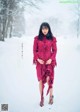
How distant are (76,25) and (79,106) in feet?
2.42

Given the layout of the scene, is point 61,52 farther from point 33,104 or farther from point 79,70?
point 33,104

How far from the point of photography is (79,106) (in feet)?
10.2

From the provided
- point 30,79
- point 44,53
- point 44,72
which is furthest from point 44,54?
point 30,79

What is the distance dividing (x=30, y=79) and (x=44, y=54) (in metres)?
0.27

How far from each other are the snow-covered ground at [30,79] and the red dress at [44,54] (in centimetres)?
4

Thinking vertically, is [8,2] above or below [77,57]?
above

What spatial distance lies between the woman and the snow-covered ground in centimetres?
5

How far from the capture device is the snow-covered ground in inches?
121

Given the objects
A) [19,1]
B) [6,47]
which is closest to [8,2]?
[19,1]

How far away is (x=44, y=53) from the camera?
9.99ft

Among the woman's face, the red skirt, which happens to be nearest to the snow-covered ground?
the red skirt

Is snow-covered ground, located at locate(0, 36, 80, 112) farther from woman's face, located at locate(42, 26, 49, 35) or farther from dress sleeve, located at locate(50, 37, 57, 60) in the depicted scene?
woman's face, located at locate(42, 26, 49, 35)

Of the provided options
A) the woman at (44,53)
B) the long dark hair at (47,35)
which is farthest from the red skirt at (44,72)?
the long dark hair at (47,35)

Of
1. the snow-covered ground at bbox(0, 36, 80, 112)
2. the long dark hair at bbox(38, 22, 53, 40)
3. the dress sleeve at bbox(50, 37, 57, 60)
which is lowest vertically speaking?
the snow-covered ground at bbox(0, 36, 80, 112)
